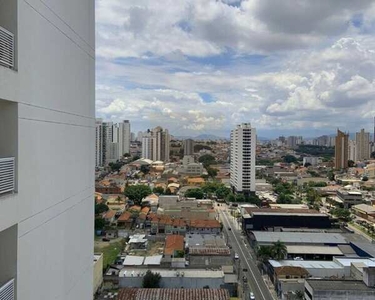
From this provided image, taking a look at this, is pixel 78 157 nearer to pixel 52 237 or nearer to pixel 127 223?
pixel 52 237

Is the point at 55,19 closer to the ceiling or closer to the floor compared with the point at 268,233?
closer to the ceiling

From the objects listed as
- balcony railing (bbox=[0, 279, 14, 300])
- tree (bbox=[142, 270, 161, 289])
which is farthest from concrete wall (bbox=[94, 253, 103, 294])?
balcony railing (bbox=[0, 279, 14, 300])

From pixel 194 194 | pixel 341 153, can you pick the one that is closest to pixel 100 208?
pixel 194 194

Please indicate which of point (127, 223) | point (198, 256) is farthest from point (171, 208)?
point (198, 256)

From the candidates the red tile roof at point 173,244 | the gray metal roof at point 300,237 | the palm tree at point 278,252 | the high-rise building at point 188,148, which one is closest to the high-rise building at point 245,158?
the gray metal roof at point 300,237

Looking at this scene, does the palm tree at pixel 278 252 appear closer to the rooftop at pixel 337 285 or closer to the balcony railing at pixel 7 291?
the rooftop at pixel 337 285

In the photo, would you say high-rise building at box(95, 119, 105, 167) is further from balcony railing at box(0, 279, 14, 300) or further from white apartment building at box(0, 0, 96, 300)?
balcony railing at box(0, 279, 14, 300)
